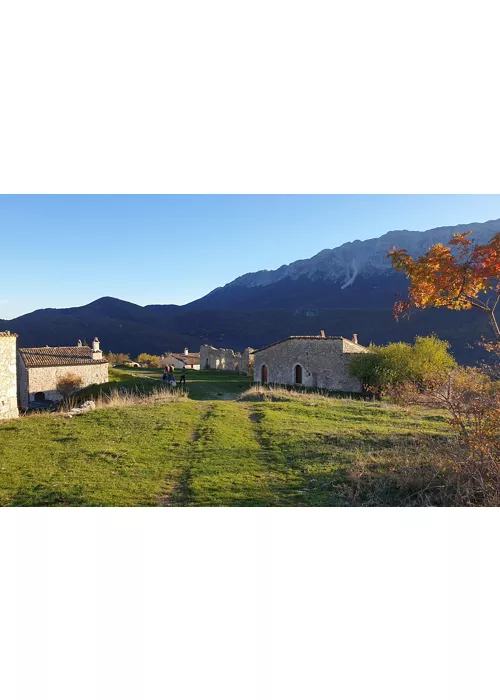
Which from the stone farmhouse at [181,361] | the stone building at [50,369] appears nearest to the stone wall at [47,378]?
the stone building at [50,369]

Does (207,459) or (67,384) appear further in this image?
(67,384)

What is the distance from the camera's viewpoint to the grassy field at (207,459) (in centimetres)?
450

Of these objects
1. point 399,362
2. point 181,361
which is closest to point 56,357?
point 181,361

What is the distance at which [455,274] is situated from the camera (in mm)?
4195

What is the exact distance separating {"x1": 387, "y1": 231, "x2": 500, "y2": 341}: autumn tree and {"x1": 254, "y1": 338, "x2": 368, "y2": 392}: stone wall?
52.2 feet

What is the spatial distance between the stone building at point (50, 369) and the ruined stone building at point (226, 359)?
11.1 metres

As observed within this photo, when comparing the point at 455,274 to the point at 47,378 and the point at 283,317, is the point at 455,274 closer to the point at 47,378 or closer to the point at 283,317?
the point at 47,378

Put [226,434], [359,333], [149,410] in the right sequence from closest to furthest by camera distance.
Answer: [226,434]
[149,410]
[359,333]

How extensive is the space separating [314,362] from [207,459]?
1635cm

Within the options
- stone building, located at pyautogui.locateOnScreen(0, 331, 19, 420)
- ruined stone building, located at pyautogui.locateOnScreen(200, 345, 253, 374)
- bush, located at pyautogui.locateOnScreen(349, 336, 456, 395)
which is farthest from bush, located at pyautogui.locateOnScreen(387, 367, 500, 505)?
ruined stone building, located at pyautogui.locateOnScreen(200, 345, 253, 374)

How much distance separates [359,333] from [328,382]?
2847cm

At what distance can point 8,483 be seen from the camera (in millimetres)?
4742
